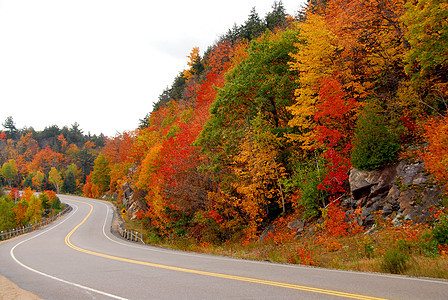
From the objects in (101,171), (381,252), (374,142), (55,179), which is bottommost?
(381,252)

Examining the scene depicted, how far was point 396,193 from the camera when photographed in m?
13.2

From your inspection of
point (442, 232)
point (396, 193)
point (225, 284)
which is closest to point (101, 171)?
point (396, 193)

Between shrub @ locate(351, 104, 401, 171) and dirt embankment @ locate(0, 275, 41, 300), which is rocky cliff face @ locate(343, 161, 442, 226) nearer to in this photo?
shrub @ locate(351, 104, 401, 171)

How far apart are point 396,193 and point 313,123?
6.49 m

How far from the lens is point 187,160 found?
85.2ft

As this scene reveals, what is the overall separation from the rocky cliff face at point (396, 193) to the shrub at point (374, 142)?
53 centimetres

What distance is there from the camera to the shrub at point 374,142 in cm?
1436

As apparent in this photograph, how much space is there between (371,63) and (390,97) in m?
2.51

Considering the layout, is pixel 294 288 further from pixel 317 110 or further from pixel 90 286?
pixel 317 110

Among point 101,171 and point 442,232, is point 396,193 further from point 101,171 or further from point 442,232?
point 101,171

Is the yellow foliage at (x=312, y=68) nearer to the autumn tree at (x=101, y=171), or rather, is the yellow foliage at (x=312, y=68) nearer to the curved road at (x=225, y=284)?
the curved road at (x=225, y=284)

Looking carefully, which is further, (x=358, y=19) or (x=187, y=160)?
(x=187, y=160)

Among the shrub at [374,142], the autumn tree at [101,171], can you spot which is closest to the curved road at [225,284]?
the shrub at [374,142]

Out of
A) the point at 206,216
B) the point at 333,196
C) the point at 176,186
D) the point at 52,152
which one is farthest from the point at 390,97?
the point at 52,152
